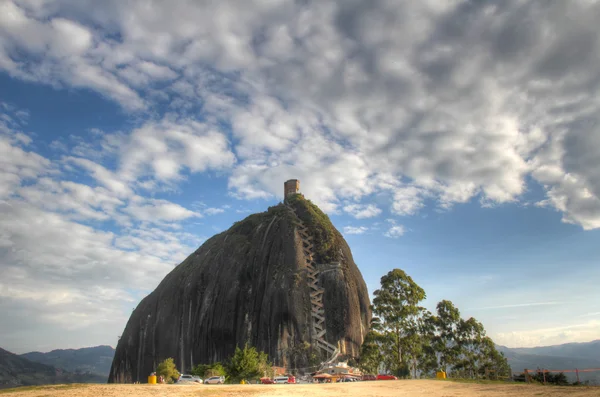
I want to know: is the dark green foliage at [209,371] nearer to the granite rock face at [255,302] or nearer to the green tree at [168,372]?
the green tree at [168,372]

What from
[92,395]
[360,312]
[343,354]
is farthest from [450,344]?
[92,395]

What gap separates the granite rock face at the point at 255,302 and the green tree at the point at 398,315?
16.4 metres

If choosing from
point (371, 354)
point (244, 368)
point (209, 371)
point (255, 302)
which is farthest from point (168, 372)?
point (371, 354)

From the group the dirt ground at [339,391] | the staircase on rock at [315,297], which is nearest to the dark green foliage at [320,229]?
the staircase on rock at [315,297]

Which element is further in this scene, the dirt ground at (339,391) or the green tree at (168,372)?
the green tree at (168,372)

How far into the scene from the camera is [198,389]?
3041cm

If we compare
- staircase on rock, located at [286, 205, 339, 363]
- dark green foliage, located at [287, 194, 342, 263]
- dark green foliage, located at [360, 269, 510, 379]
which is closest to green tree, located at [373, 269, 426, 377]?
dark green foliage, located at [360, 269, 510, 379]

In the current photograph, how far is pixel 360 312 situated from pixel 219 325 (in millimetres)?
26502

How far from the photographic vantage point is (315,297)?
247 ft

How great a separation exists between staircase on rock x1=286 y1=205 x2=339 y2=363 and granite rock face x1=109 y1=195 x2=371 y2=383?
79 cm

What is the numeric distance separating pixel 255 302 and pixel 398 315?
32.8 metres

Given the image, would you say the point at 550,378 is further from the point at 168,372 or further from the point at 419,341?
the point at 168,372

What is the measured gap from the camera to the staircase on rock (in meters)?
69.2

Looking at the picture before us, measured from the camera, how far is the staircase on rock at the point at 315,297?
227 ft
